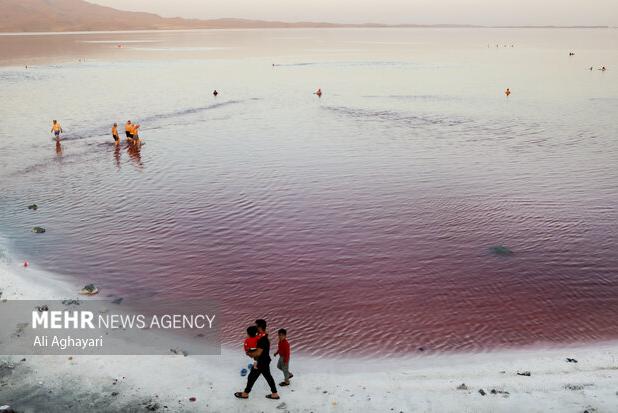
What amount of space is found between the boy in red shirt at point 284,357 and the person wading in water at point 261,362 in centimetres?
50

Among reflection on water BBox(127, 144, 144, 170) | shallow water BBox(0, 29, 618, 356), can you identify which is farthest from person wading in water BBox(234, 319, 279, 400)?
reflection on water BBox(127, 144, 144, 170)

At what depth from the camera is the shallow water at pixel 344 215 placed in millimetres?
15586

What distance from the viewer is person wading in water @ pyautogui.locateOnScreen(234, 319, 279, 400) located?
10.5 meters

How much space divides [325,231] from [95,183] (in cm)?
1436

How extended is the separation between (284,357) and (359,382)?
1933 mm

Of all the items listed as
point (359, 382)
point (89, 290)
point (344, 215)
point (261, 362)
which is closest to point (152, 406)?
point (261, 362)

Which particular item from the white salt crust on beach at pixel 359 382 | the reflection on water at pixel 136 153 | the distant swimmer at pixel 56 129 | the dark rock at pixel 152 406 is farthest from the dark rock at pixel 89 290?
the distant swimmer at pixel 56 129

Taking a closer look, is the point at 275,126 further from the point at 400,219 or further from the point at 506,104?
the point at 506,104

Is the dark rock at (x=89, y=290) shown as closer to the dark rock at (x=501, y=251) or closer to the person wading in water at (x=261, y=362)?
the person wading in water at (x=261, y=362)

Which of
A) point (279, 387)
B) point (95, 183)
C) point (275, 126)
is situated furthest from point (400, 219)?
point (275, 126)

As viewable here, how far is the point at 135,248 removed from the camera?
19.7 meters

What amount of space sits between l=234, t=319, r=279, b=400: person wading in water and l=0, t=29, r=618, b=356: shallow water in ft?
9.48

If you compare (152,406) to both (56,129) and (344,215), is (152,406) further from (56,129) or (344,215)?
(56,129)

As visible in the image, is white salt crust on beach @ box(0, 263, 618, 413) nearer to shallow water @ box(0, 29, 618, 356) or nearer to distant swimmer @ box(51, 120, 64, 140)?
shallow water @ box(0, 29, 618, 356)
